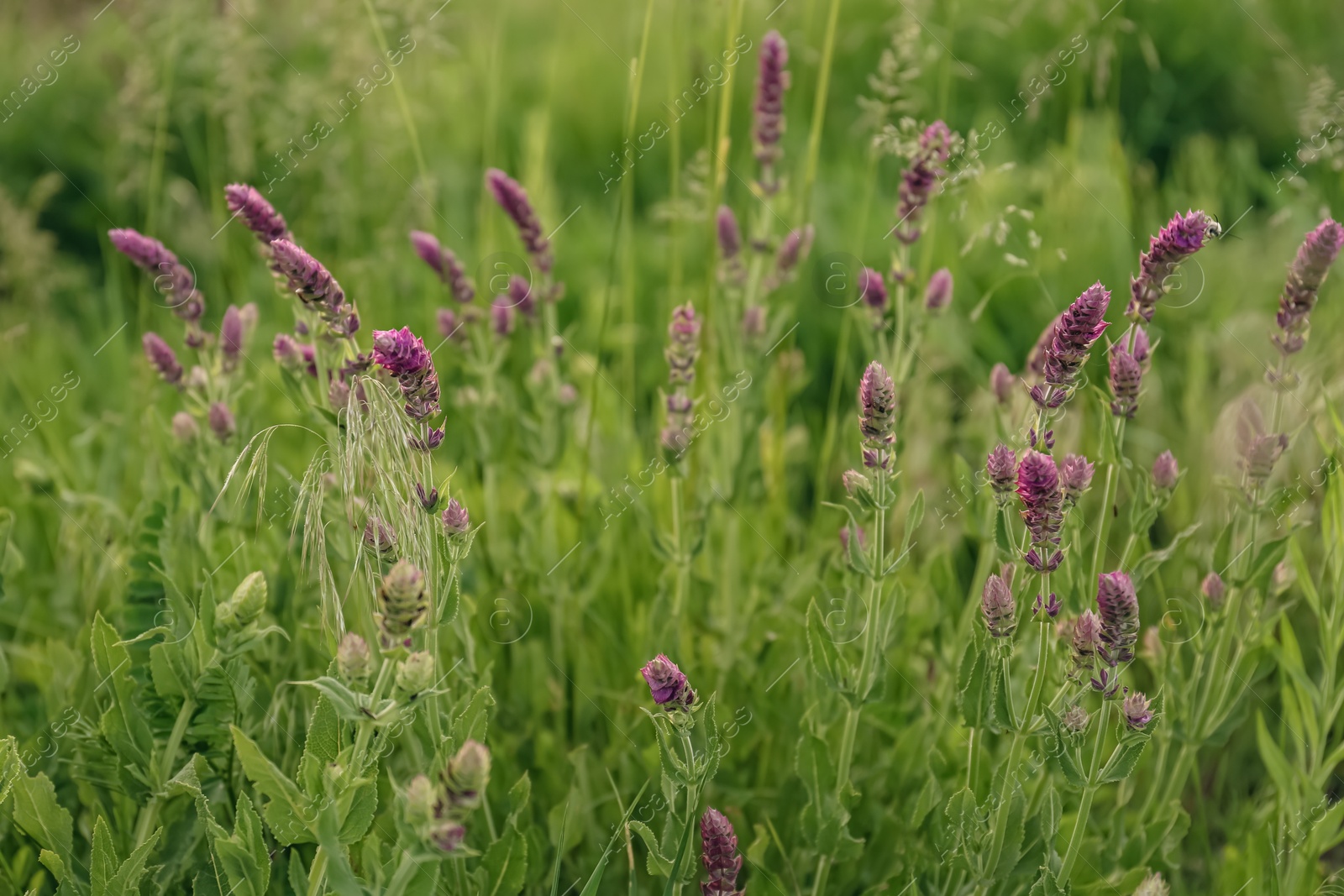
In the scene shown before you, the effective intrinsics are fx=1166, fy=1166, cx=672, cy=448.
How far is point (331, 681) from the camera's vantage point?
3.36ft

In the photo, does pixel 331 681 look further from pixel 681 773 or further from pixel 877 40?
pixel 877 40

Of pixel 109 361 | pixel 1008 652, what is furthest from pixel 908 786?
pixel 109 361

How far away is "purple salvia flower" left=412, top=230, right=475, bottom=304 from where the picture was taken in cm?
184

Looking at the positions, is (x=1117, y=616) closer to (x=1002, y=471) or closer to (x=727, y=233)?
(x=1002, y=471)

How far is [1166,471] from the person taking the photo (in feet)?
5.04

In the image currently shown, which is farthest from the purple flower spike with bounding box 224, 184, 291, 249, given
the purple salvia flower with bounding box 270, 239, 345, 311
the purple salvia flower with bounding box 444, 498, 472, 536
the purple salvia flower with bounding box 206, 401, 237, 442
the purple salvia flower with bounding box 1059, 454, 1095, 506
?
the purple salvia flower with bounding box 1059, 454, 1095, 506

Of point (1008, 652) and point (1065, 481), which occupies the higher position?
point (1065, 481)

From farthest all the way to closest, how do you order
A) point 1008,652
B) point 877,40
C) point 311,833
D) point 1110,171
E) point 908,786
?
point 877,40
point 1110,171
point 908,786
point 1008,652
point 311,833

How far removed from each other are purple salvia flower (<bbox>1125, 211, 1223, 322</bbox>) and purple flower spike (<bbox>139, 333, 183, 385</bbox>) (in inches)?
53.0

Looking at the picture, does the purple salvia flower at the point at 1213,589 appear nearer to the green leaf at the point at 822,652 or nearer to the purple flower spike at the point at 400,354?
the green leaf at the point at 822,652

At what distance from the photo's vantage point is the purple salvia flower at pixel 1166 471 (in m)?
1.53

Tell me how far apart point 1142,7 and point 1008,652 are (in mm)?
3825

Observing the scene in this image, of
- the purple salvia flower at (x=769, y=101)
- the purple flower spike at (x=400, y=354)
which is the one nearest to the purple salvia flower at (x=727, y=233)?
the purple salvia flower at (x=769, y=101)

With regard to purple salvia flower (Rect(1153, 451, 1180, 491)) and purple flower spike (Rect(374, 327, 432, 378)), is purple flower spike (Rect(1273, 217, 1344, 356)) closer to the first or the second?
purple salvia flower (Rect(1153, 451, 1180, 491))
